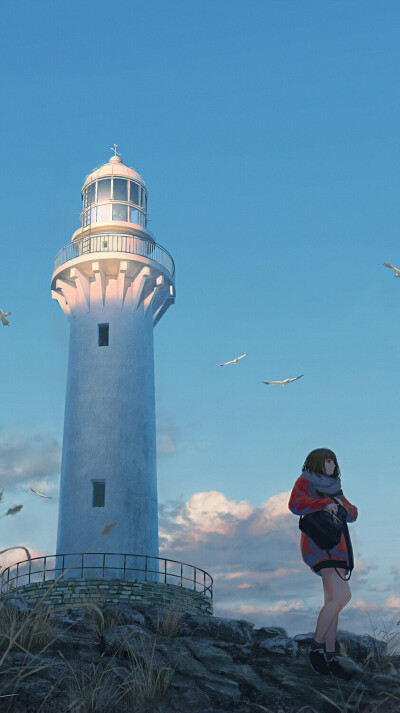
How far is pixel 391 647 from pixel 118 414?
62.3 ft

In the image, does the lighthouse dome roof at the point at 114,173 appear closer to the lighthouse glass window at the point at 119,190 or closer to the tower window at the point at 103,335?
the lighthouse glass window at the point at 119,190

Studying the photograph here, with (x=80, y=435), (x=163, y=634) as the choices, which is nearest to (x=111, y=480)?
(x=80, y=435)


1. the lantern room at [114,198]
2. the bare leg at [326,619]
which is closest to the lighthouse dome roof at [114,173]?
the lantern room at [114,198]

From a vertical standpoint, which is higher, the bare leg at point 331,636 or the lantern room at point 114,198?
the lantern room at point 114,198

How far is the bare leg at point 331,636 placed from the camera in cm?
966

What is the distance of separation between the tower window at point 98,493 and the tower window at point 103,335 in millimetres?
5576

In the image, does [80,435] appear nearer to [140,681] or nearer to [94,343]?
[94,343]

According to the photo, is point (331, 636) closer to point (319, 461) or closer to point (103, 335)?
point (319, 461)

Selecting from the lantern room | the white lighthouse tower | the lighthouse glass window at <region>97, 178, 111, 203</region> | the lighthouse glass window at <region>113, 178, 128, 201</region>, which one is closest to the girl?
the white lighthouse tower

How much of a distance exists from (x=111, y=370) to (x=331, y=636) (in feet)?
66.7

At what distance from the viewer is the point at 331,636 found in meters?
9.66

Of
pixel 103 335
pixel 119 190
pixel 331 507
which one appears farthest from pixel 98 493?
pixel 331 507

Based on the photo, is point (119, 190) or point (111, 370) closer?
point (111, 370)

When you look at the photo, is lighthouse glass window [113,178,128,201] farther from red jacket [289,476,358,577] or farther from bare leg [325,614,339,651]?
bare leg [325,614,339,651]
